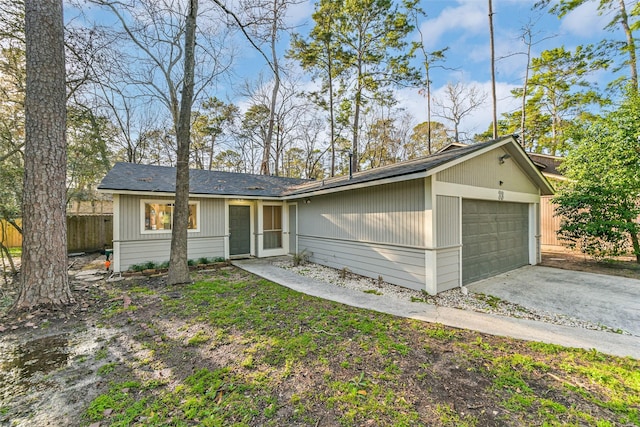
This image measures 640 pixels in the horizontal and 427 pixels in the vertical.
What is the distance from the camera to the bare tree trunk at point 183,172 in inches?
237

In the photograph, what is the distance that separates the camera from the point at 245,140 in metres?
20.8

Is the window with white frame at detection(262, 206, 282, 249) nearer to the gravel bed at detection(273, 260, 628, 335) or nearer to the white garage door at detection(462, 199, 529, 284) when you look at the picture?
the gravel bed at detection(273, 260, 628, 335)

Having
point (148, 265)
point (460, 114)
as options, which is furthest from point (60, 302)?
point (460, 114)

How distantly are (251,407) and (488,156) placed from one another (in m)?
7.24

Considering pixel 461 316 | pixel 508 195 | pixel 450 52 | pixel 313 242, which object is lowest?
pixel 461 316

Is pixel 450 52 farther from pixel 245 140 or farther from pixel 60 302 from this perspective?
pixel 60 302

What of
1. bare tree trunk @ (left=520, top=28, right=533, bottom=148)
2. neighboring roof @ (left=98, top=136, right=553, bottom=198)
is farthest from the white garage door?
bare tree trunk @ (left=520, top=28, right=533, bottom=148)

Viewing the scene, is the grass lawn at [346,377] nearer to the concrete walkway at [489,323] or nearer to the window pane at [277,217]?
the concrete walkway at [489,323]

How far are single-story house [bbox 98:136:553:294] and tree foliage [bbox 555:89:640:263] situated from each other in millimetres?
918

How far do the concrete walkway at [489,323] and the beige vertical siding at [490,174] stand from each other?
105 inches

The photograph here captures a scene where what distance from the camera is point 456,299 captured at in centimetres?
511

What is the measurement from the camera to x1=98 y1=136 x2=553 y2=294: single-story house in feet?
18.1

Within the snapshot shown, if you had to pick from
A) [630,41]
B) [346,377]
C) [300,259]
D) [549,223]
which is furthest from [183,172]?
[630,41]

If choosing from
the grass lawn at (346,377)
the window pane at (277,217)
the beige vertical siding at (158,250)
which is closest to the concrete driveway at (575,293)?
the grass lawn at (346,377)
